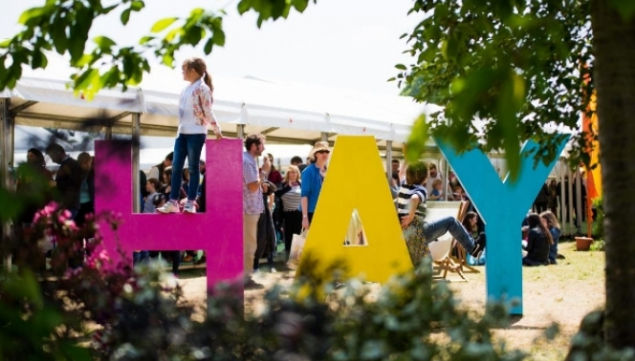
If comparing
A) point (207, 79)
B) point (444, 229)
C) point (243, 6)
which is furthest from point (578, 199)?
point (243, 6)

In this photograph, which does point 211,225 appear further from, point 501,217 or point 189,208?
point 501,217

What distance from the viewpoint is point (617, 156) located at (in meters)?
3.56

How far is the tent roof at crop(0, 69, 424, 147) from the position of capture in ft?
31.8

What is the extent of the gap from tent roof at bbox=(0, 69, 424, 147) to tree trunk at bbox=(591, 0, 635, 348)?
191 inches

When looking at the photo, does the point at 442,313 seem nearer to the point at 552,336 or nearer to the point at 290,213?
the point at 552,336

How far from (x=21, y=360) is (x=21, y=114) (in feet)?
28.3

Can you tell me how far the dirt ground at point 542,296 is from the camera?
9.69 feet

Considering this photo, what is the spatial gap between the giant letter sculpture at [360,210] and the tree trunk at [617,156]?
11.7ft

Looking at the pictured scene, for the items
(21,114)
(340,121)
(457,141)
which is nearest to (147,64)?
(457,141)

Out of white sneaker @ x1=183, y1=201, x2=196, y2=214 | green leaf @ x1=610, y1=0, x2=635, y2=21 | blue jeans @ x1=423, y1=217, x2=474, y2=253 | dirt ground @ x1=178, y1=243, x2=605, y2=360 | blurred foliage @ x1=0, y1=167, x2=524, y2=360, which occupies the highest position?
green leaf @ x1=610, y1=0, x2=635, y2=21

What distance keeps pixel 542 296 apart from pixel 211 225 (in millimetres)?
4505

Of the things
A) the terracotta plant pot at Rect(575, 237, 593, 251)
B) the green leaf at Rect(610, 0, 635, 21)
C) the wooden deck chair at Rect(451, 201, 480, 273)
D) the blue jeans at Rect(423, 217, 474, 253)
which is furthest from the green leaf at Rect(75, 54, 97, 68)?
the terracotta plant pot at Rect(575, 237, 593, 251)

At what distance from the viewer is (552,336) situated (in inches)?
108

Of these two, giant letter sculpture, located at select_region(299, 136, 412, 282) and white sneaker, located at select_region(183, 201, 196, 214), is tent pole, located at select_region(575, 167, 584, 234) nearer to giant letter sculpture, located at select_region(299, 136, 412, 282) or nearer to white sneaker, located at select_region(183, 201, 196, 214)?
giant letter sculpture, located at select_region(299, 136, 412, 282)
